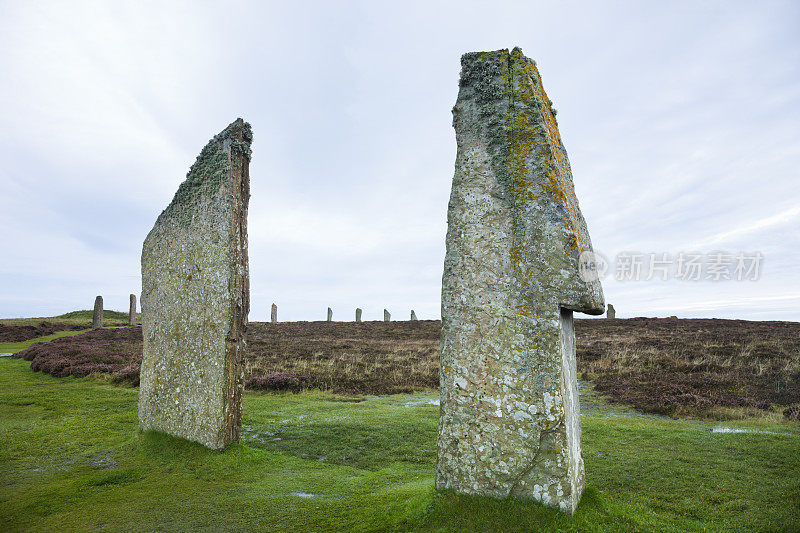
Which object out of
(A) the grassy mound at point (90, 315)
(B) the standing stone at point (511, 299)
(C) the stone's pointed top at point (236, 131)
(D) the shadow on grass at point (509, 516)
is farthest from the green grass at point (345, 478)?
(A) the grassy mound at point (90, 315)

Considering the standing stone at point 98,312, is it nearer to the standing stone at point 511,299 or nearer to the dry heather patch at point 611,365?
the dry heather patch at point 611,365

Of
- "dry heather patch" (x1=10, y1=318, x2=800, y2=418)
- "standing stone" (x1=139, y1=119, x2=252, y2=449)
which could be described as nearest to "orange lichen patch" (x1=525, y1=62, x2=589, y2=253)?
"standing stone" (x1=139, y1=119, x2=252, y2=449)

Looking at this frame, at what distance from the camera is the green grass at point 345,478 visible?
4.48 metres

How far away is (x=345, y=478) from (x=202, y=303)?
332 centimetres

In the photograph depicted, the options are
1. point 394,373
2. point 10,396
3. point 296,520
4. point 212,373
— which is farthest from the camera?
point 394,373

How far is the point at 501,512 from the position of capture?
415 centimetres

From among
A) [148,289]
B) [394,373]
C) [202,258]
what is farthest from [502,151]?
[394,373]

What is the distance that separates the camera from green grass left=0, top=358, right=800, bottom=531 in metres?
4.48

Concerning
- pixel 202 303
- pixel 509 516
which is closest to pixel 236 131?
pixel 202 303

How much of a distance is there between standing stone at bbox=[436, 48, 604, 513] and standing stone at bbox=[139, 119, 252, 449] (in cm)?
352

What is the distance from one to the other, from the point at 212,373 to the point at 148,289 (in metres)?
2.34

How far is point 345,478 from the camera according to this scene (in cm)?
605

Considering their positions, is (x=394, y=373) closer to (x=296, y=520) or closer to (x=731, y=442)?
(x=731, y=442)

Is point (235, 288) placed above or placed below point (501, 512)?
above
